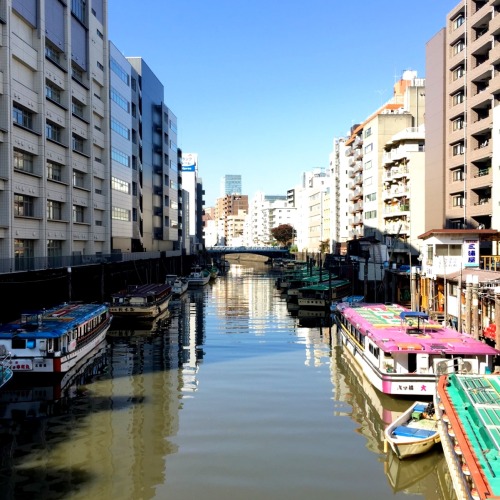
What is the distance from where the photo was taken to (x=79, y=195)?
63156 mm

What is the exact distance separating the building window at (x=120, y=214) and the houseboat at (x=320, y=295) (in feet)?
92.7

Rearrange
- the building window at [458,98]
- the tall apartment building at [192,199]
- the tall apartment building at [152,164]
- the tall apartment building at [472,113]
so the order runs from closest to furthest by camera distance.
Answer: the tall apartment building at [472,113] < the building window at [458,98] < the tall apartment building at [152,164] < the tall apartment building at [192,199]

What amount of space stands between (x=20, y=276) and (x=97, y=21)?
135 feet

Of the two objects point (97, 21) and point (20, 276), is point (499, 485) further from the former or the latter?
point (97, 21)

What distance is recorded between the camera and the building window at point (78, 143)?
62781mm

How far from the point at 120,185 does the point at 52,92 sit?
23.9 metres

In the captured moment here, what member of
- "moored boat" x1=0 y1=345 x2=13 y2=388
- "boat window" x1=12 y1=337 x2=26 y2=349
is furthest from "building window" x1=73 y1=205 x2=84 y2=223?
"moored boat" x1=0 y1=345 x2=13 y2=388

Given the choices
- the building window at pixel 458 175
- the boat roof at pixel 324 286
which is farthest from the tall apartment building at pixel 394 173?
the boat roof at pixel 324 286

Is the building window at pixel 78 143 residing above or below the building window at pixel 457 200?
above

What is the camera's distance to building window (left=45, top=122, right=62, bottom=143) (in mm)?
54066

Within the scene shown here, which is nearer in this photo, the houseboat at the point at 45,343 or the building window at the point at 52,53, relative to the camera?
the houseboat at the point at 45,343

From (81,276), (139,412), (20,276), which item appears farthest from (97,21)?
(139,412)

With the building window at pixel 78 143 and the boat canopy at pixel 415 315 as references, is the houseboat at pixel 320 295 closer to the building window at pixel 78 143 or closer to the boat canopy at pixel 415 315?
the building window at pixel 78 143

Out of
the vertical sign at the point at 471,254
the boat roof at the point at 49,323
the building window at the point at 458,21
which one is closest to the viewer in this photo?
the boat roof at the point at 49,323
